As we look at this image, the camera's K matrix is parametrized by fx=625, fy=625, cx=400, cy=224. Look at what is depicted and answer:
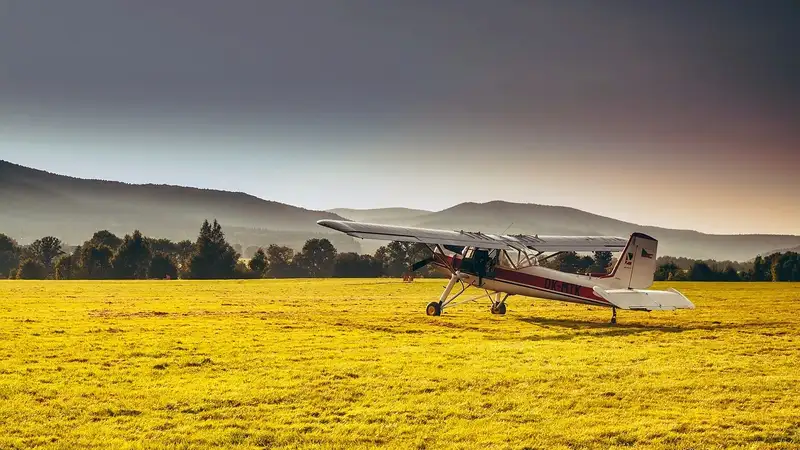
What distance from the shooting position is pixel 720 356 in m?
13.2

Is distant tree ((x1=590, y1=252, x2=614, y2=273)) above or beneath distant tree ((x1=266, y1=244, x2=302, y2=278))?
above

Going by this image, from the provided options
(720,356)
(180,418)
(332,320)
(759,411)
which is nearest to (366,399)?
(180,418)

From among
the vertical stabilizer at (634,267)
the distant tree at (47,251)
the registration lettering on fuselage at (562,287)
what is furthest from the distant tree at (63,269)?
the vertical stabilizer at (634,267)

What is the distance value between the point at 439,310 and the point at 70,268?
237 feet

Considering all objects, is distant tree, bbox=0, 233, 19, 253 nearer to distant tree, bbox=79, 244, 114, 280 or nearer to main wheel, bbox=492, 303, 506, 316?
distant tree, bbox=79, 244, 114, 280

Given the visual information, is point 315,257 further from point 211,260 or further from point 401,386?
point 401,386

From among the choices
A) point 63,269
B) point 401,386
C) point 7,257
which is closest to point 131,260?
point 63,269

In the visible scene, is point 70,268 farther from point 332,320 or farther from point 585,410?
point 585,410

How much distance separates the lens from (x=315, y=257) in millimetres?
97625

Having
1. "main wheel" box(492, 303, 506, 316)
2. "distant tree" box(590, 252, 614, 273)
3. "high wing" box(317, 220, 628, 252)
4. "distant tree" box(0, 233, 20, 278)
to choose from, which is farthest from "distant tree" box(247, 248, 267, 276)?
"main wheel" box(492, 303, 506, 316)

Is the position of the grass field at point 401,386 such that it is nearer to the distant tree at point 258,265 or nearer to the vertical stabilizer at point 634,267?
the vertical stabilizer at point 634,267

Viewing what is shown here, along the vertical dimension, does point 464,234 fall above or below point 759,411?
above

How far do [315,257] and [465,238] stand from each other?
77.6m

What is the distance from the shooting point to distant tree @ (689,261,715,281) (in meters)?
74.2
